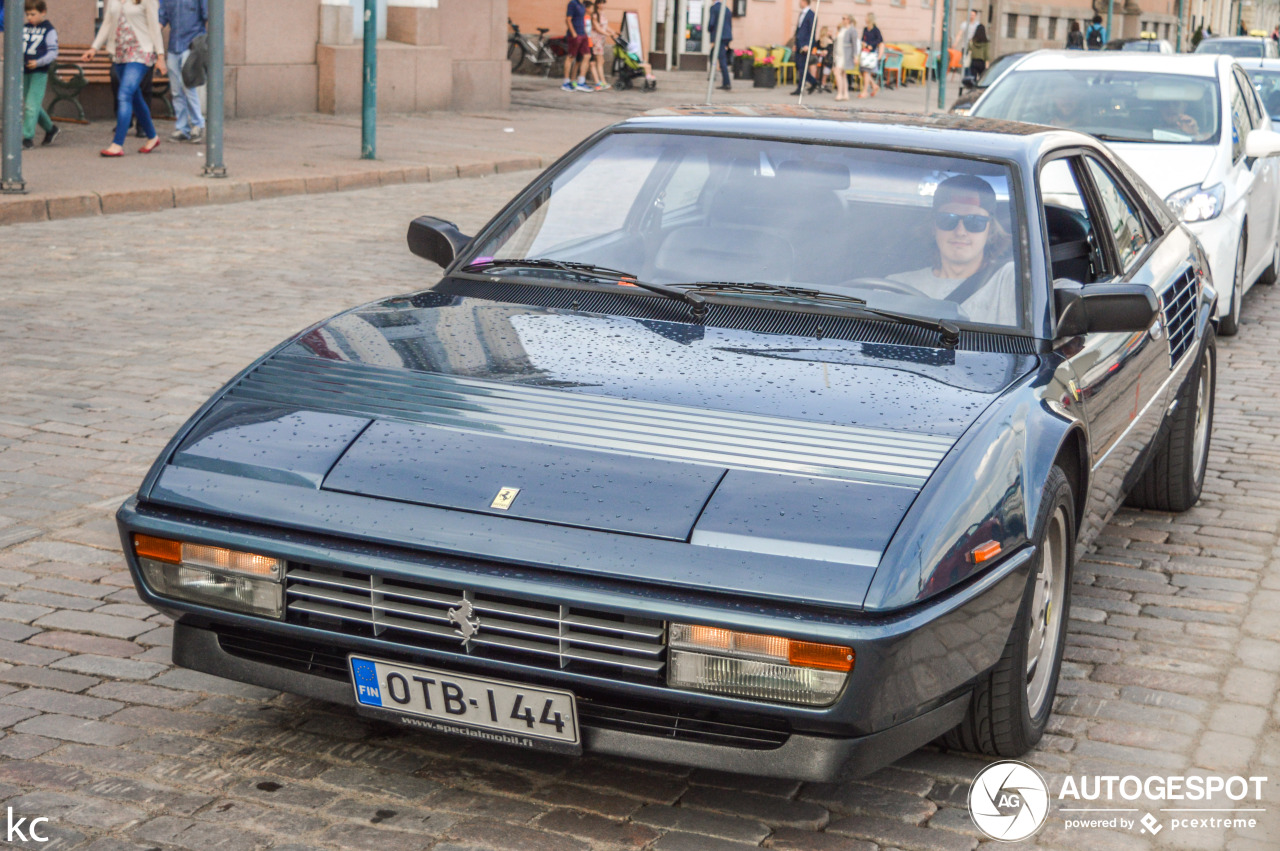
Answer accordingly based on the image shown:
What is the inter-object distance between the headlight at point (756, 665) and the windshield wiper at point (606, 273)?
1306mm

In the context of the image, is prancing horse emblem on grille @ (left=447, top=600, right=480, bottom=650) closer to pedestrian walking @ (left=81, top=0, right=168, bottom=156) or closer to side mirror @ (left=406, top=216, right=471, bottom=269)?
side mirror @ (left=406, top=216, right=471, bottom=269)

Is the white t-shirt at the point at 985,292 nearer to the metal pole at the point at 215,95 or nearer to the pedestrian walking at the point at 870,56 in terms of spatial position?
the metal pole at the point at 215,95

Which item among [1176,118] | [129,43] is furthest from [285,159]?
[1176,118]

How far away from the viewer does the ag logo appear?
332 centimetres

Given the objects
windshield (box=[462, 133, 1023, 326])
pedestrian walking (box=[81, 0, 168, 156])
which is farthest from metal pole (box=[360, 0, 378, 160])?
windshield (box=[462, 133, 1023, 326])

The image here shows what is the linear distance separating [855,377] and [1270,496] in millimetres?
3317

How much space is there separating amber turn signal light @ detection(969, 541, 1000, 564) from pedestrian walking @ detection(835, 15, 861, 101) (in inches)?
1314

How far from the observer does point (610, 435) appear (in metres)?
3.27

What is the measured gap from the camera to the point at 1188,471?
5.79m

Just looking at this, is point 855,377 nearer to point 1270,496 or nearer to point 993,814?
point 993,814

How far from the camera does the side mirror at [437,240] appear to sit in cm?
465

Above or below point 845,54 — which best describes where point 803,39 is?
above

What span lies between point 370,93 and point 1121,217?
42.5ft

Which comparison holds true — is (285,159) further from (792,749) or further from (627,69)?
(627,69)
